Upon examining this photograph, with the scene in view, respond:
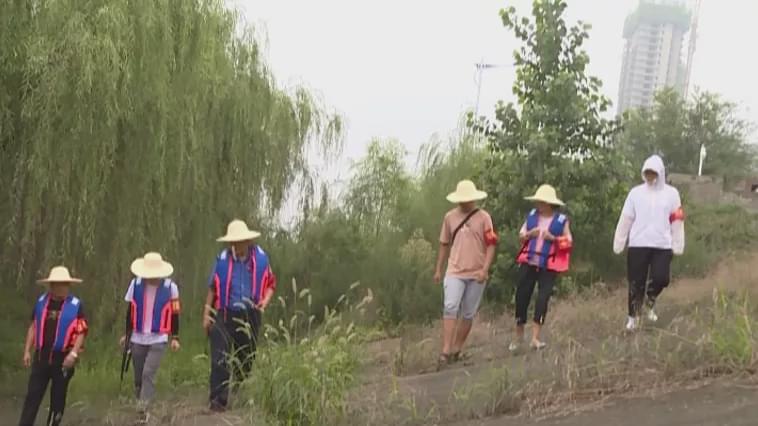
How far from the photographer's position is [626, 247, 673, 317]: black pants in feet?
23.9

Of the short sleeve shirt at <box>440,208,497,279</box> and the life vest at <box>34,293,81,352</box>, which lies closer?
the life vest at <box>34,293,81,352</box>

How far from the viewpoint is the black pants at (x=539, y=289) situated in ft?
25.1

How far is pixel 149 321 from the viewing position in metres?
7.50


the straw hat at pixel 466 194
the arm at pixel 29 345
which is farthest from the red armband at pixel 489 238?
the arm at pixel 29 345

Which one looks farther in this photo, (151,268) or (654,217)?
(151,268)

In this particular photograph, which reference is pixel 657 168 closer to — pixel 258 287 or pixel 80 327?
pixel 258 287

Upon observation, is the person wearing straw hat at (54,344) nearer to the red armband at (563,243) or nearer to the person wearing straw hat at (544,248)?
the person wearing straw hat at (544,248)

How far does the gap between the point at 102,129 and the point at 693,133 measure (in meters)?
47.1

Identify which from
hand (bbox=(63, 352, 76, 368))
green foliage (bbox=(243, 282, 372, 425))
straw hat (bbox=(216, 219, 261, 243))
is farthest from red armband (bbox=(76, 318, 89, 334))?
green foliage (bbox=(243, 282, 372, 425))

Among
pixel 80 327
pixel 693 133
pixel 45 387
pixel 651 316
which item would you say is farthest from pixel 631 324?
pixel 693 133

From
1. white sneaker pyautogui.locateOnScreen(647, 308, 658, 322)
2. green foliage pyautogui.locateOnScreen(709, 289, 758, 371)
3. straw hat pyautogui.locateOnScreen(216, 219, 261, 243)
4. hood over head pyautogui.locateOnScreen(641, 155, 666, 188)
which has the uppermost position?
hood over head pyautogui.locateOnScreen(641, 155, 666, 188)

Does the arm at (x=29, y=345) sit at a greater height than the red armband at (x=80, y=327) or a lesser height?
lesser

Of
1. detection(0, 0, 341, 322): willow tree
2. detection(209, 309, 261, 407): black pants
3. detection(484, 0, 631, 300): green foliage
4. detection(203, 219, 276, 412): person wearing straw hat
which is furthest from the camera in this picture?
detection(484, 0, 631, 300): green foliage

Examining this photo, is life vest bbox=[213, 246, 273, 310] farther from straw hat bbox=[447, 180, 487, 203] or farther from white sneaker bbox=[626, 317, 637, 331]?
white sneaker bbox=[626, 317, 637, 331]
